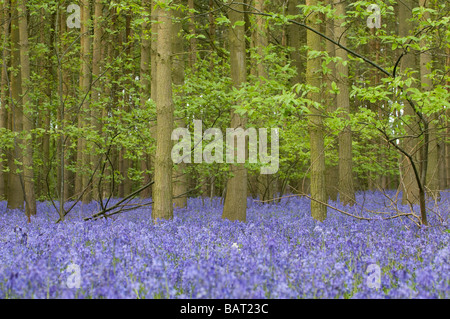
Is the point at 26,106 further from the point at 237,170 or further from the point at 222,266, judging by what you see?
the point at 222,266

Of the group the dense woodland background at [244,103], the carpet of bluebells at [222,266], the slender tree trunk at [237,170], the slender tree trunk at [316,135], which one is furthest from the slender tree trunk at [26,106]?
the slender tree trunk at [316,135]

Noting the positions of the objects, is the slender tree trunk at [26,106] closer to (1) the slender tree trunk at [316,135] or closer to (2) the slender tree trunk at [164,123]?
(2) the slender tree trunk at [164,123]

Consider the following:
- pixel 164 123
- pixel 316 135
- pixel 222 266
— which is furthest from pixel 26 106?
pixel 222 266

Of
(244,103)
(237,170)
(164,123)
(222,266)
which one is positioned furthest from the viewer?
(237,170)

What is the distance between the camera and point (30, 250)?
505 centimetres

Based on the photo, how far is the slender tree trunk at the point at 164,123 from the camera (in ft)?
25.5

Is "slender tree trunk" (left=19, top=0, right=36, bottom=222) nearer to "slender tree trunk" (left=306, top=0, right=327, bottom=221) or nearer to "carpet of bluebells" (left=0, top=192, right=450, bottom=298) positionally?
"carpet of bluebells" (left=0, top=192, right=450, bottom=298)

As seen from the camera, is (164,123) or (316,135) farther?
(316,135)

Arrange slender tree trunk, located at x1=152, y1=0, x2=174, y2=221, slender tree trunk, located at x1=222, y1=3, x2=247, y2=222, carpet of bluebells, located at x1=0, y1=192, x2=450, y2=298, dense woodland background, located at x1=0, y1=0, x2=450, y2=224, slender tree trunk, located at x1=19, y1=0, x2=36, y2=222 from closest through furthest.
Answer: carpet of bluebells, located at x1=0, y1=192, x2=450, y2=298 → dense woodland background, located at x1=0, y1=0, x2=450, y2=224 → slender tree trunk, located at x1=152, y1=0, x2=174, y2=221 → slender tree trunk, located at x1=222, y1=3, x2=247, y2=222 → slender tree trunk, located at x1=19, y1=0, x2=36, y2=222

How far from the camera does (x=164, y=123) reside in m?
7.77

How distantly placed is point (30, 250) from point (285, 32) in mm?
17673

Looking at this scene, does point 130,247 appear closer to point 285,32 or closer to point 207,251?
point 207,251

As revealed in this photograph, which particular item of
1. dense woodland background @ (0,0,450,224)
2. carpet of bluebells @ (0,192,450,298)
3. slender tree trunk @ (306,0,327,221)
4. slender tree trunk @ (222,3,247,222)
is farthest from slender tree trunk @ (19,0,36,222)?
slender tree trunk @ (306,0,327,221)

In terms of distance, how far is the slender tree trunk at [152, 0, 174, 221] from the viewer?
7.77 m
